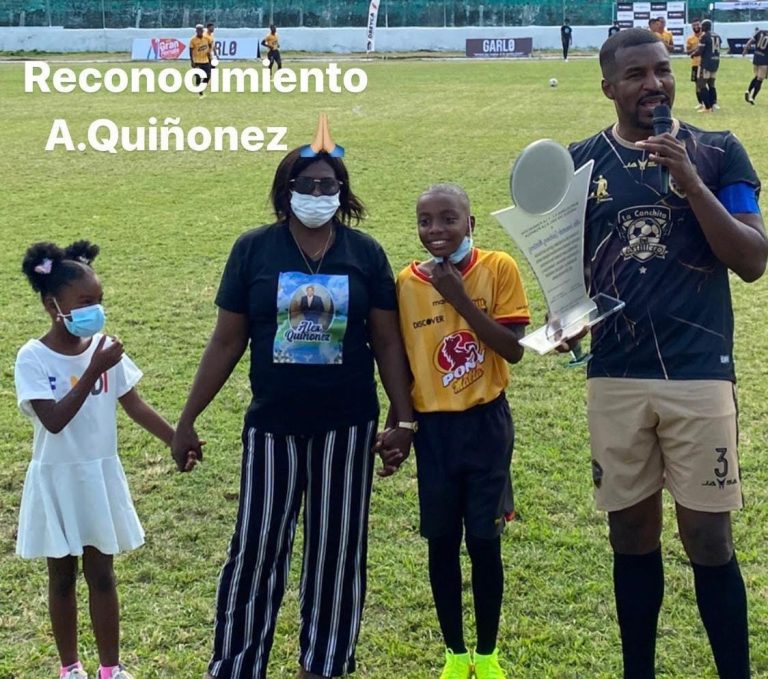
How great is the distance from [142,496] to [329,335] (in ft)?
6.59

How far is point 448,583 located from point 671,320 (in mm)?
1098

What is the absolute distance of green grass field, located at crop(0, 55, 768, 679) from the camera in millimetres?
3510

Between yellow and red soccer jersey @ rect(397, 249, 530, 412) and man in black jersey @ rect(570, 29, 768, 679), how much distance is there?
0.97 ft

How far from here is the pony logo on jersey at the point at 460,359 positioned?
3135 mm

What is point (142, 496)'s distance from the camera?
4.69 meters

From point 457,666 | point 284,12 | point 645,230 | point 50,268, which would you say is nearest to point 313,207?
point 50,268

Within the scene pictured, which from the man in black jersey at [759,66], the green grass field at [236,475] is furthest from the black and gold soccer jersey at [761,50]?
the green grass field at [236,475]

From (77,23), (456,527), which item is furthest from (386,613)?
(77,23)

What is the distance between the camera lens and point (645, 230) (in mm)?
2834

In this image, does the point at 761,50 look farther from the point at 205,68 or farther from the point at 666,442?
the point at 666,442

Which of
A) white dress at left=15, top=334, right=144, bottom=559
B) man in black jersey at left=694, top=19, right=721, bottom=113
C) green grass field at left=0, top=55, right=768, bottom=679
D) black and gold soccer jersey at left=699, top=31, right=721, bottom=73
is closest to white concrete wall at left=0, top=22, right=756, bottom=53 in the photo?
black and gold soccer jersey at left=699, top=31, right=721, bottom=73

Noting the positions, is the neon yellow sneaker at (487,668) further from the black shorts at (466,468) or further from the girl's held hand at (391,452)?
the girl's held hand at (391,452)

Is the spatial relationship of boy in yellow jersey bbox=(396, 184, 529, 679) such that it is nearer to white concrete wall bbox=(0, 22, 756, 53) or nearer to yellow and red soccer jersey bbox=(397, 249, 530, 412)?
yellow and red soccer jersey bbox=(397, 249, 530, 412)

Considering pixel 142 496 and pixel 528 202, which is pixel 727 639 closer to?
pixel 528 202
